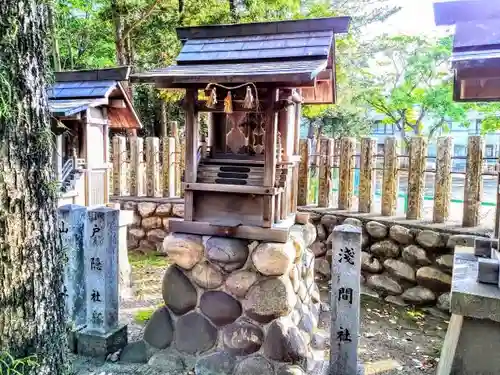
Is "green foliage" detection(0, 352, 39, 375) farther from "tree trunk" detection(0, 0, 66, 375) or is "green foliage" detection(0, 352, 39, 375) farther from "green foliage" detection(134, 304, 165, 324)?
"green foliage" detection(134, 304, 165, 324)

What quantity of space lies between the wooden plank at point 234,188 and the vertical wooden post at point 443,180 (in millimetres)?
3278

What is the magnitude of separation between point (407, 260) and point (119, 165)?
6.64 meters

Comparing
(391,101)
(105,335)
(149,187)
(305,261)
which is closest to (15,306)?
(105,335)

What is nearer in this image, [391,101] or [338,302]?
[338,302]

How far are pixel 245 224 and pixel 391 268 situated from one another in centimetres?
337

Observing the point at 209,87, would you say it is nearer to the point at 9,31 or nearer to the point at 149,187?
the point at 9,31

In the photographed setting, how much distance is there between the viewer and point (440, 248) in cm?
601

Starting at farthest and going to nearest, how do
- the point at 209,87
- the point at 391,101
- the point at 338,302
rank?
the point at 391,101, the point at 209,87, the point at 338,302

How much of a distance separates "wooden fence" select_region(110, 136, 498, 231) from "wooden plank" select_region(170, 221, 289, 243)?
324 centimetres

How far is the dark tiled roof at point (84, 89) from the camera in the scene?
7387 millimetres

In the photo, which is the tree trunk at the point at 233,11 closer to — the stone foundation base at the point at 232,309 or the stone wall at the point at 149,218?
the stone wall at the point at 149,218

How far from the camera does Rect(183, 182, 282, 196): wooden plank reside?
4207 millimetres

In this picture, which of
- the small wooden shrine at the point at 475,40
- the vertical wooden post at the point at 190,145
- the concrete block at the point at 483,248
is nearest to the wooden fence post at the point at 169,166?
the vertical wooden post at the point at 190,145

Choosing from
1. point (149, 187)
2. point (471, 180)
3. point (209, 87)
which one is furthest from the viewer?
point (149, 187)
